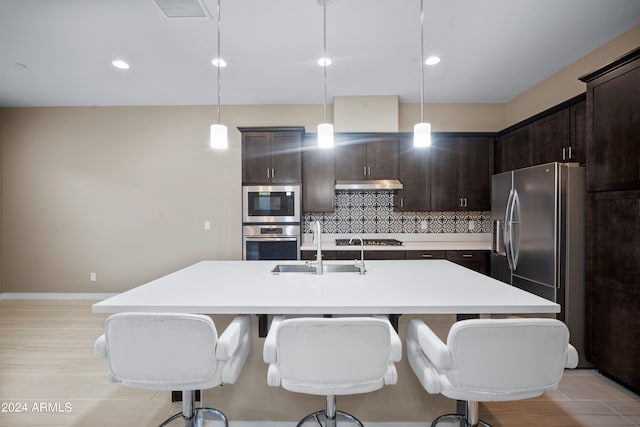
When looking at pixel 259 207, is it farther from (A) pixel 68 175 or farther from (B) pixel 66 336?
(A) pixel 68 175

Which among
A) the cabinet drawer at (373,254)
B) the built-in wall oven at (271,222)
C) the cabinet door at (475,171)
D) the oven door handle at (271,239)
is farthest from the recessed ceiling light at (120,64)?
the cabinet door at (475,171)

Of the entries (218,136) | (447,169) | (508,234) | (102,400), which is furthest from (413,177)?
(102,400)

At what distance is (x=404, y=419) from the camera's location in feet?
5.96

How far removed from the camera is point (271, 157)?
397 centimetres

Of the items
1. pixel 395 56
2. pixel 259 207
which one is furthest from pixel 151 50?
pixel 395 56

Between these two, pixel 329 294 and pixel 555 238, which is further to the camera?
pixel 555 238

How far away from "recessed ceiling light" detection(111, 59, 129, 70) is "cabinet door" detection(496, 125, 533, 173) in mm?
4355

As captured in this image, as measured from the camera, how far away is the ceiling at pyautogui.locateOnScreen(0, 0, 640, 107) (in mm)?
2367

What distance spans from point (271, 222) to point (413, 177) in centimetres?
190

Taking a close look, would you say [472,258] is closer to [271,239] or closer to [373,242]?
[373,242]

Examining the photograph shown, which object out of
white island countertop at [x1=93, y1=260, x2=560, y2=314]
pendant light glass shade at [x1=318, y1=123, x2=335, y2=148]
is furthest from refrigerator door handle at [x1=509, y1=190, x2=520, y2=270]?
pendant light glass shade at [x1=318, y1=123, x2=335, y2=148]

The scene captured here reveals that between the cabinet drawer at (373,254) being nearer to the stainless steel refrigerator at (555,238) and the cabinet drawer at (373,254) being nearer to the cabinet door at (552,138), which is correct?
the stainless steel refrigerator at (555,238)

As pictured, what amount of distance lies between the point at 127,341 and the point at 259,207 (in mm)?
2767

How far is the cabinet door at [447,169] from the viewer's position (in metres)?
4.10
